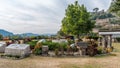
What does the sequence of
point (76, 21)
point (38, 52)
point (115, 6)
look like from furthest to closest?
point (76, 21) < point (115, 6) < point (38, 52)

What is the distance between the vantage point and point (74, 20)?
4375 centimetres

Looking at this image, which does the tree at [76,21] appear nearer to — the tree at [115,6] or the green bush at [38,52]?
the tree at [115,6]

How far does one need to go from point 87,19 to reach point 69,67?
33236 millimetres

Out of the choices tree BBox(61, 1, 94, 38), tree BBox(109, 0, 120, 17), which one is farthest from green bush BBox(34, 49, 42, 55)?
tree BBox(61, 1, 94, 38)

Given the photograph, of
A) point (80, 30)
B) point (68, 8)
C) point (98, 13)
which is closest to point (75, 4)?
point (68, 8)

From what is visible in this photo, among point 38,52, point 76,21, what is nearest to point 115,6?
point 38,52

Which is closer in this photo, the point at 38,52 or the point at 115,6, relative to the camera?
the point at 38,52

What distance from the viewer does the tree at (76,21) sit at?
142ft

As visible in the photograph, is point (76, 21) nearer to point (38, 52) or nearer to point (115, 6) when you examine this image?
point (115, 6)

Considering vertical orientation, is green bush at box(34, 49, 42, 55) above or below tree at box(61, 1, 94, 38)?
below

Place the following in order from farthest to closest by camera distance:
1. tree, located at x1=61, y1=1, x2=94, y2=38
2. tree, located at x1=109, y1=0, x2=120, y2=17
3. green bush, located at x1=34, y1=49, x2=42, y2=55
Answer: tree, located at x1=61, y1=1, x2=94, y2=38 → tree, located at x1=109, y1=0, x2=120, y2=17 → green bush, located at x1=34, y1=49, x2=42, y2=55

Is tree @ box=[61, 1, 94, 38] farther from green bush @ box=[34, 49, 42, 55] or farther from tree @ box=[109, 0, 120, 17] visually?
green bush @ box=[34, 49, 42, 55]

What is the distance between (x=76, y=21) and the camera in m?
43.6

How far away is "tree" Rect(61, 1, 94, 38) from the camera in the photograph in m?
43.3
